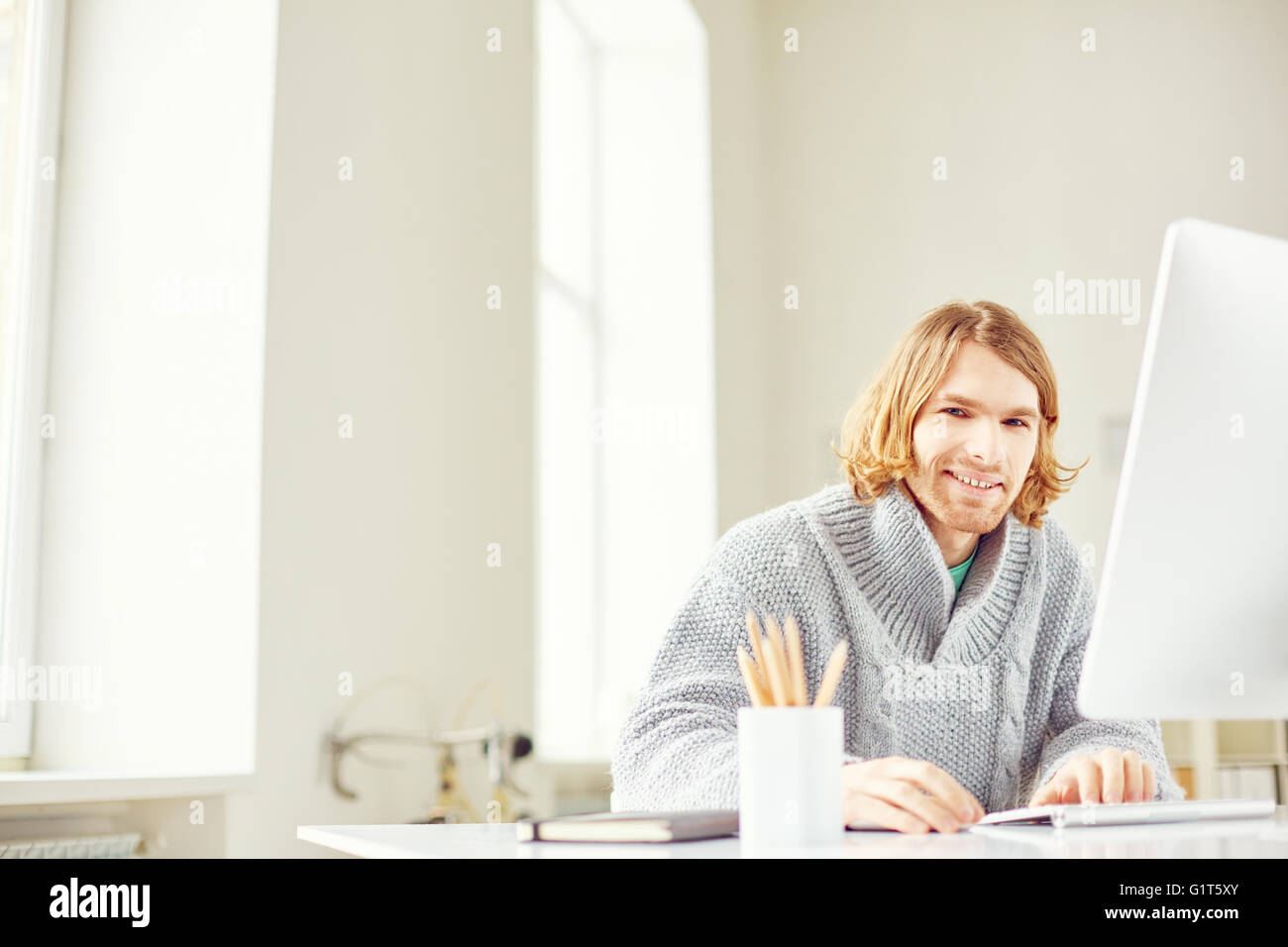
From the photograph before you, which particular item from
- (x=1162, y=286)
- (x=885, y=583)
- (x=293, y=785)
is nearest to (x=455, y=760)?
(x=293, y=785)

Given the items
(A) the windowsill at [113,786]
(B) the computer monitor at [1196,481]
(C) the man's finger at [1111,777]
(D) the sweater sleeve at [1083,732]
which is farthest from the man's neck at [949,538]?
(A) the windowsill at [113,786]

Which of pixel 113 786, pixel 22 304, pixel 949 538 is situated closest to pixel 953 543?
pixel 949 538

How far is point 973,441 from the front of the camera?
1.53 metres

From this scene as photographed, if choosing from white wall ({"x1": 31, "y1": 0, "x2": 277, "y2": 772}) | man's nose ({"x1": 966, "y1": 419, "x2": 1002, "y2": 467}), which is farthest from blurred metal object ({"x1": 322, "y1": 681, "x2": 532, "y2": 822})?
man's nose ({"x1": 966, "y1": 419, "x2": 1002, "y2": 467})

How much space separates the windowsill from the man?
91 cm

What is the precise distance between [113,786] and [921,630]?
1.10 m

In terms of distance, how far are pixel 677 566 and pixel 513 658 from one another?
1.34 meters

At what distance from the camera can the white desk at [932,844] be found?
795mm

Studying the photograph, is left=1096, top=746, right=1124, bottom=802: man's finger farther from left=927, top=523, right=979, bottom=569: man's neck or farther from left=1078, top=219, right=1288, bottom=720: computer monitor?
left=927, top=523, right=979, bottom=569: man's neck

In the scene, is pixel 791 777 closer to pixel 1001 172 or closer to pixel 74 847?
pixel 74 847

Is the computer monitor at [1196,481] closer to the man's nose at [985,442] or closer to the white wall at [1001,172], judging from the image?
the man's nose at [985,442]

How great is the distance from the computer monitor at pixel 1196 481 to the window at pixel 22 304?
1.84 meters

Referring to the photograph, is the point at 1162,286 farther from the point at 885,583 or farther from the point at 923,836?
the point at 885,583
